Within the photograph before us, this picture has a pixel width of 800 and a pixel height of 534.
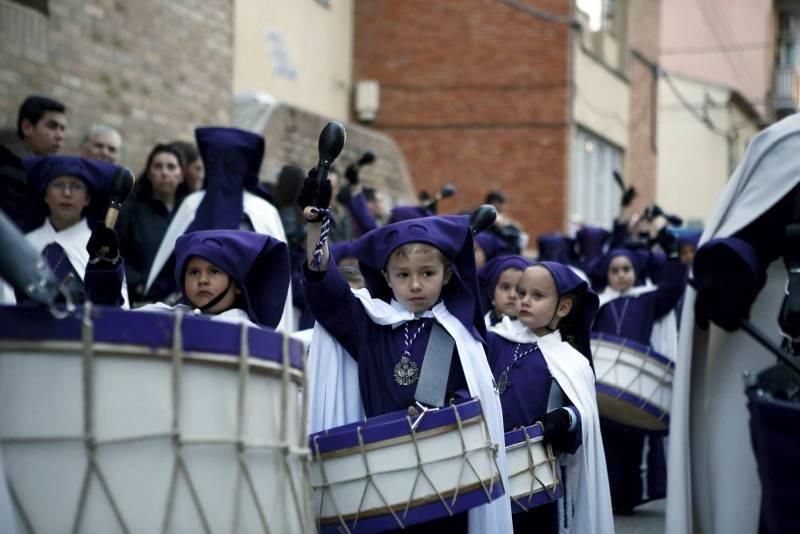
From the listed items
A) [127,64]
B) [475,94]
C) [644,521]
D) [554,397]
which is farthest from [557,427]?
[475,94]

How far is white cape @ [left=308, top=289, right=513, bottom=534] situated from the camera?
536 centimetres

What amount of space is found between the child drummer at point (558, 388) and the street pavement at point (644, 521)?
101 inches

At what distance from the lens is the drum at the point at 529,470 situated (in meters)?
5.54

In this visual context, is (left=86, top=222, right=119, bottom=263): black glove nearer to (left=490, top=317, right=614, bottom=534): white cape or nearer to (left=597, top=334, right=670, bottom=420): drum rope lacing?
(left=490, top=317, right=614, bottom=534): white cape

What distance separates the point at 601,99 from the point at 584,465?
22221 millimetres

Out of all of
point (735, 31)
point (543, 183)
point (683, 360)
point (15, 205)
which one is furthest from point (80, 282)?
point (735, 31)

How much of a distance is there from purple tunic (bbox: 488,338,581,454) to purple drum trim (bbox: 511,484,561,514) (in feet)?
2.37

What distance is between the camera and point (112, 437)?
3.42 metres

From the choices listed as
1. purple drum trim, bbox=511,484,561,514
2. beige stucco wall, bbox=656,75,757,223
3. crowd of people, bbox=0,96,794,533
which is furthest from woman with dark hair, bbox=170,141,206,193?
beige stucco wall, bbox=656,75,757,223

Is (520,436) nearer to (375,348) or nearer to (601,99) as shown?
(375,348)

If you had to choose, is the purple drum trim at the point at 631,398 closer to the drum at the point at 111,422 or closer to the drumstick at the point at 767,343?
the drumstick at the point at 767,343

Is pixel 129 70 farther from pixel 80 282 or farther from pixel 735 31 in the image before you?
pixel 735 31

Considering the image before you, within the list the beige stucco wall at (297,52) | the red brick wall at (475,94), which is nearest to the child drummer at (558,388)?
the beige stucco wall at (297,52)

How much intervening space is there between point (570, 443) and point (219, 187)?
3.19 meters
